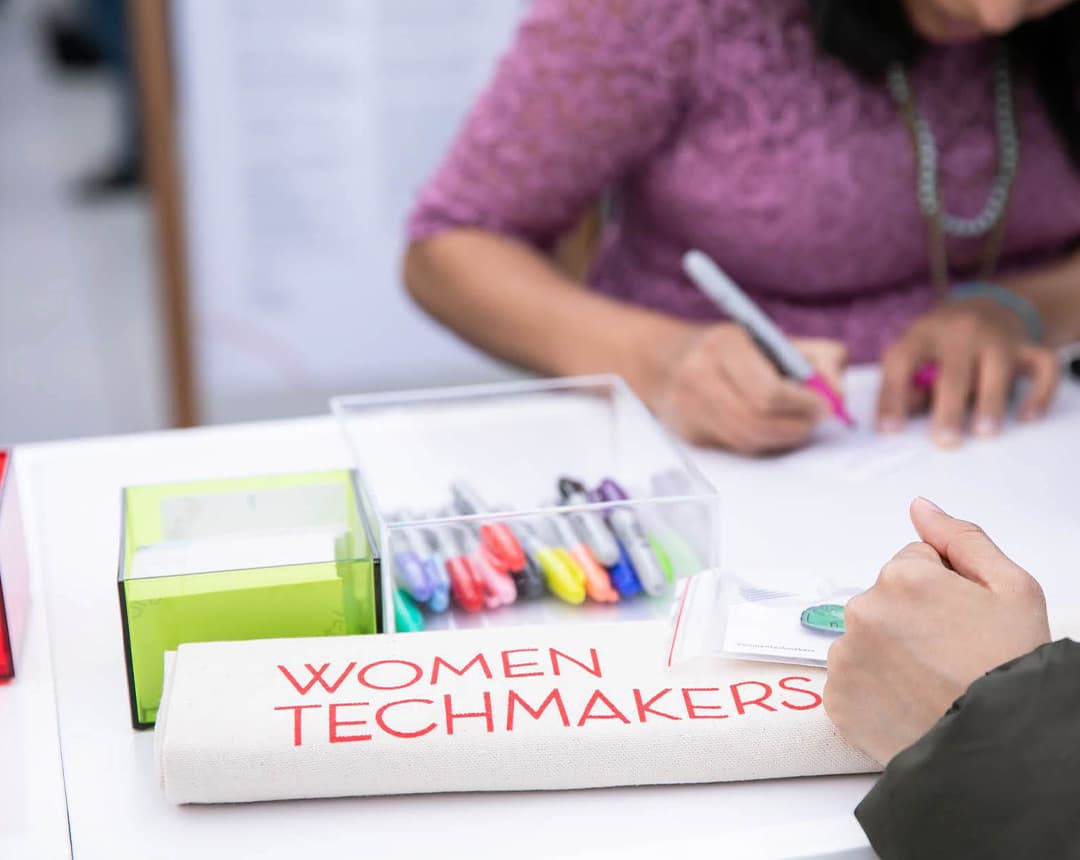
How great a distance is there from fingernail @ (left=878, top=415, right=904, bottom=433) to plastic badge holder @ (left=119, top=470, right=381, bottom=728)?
377 mm

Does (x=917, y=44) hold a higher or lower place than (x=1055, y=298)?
higher

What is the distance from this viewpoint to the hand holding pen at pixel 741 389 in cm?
77

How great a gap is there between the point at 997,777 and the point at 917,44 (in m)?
0.68

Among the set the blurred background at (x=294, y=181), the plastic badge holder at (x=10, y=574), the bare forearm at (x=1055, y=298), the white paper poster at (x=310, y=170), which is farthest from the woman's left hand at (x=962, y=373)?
the white paper poster at (x=310, y=170)

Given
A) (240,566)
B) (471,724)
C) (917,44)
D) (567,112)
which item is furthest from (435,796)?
(917,44)

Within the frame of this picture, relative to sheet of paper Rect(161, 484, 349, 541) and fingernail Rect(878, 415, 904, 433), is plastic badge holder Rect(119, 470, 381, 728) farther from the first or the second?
fingernail Rect(878, 415, 904, 433)

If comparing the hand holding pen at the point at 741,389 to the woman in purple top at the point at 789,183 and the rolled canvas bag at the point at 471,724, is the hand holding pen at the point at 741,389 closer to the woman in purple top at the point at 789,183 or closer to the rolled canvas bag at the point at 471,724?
the woman in purple top at the point at 789,183

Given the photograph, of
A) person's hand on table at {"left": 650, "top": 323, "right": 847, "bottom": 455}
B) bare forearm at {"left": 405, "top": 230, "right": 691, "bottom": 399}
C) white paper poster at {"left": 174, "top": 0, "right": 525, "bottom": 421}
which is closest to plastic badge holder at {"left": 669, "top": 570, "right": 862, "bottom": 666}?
person's hand on table at {"left": 650, "top": 323, "right": 847, "bottom": 455}

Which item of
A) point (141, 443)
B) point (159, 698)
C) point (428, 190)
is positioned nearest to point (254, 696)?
point (159, 698)

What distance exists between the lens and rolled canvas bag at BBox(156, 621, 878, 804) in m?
0.46

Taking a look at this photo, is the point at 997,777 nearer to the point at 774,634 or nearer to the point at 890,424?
the point at 774,634

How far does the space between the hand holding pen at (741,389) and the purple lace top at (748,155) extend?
177 mm

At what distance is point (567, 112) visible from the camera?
3.08 feet

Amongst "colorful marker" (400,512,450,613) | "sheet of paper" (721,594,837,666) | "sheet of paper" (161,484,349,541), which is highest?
"sheet of paper" (161,484,349,541)
